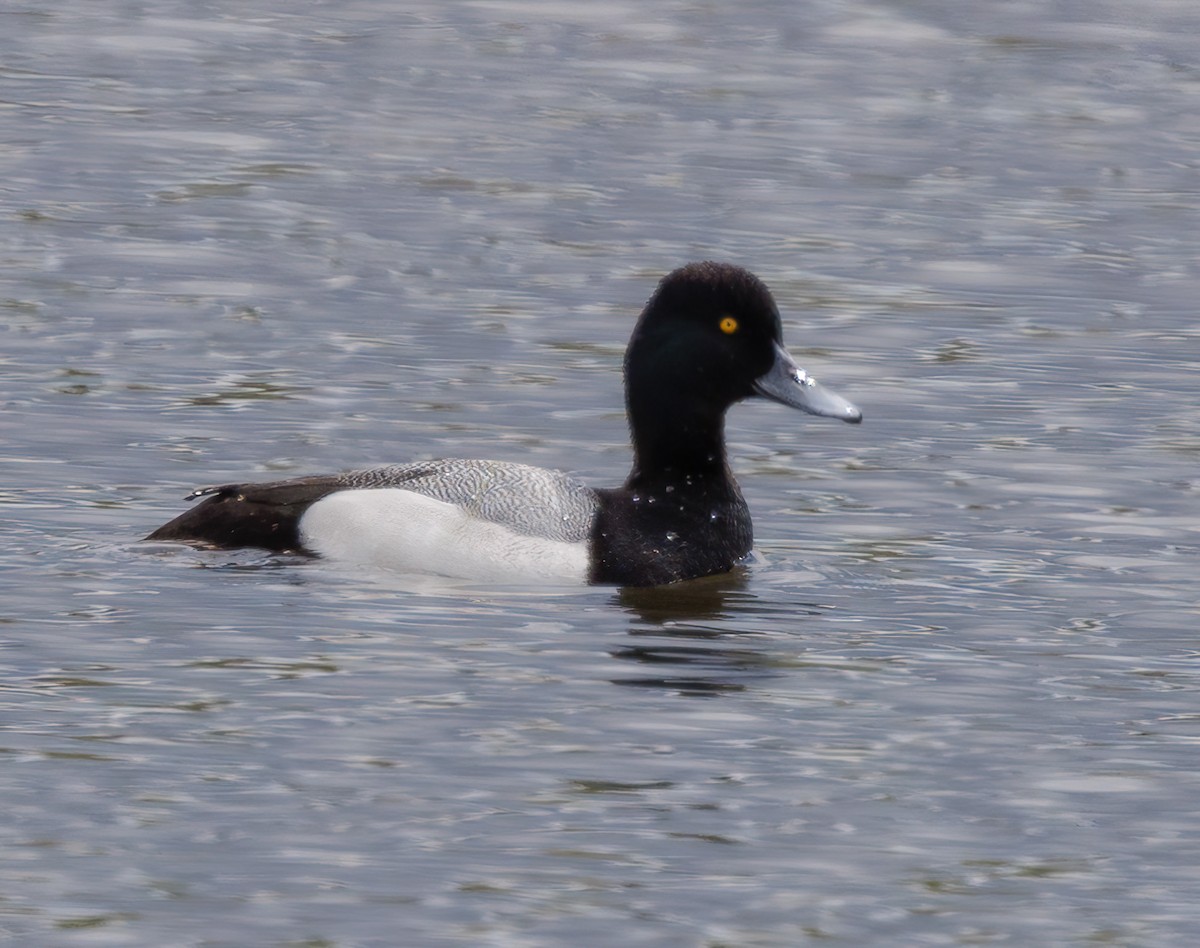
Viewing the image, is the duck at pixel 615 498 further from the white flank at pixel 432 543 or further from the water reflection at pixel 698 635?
the water reflection at pixel 698 635

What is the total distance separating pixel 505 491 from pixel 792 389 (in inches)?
46.5

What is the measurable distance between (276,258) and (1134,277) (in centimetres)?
441

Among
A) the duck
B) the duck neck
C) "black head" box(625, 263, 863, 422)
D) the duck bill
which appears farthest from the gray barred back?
the duck bill

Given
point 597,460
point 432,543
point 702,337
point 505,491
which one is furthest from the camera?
point 597,460

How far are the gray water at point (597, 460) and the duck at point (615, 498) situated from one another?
18 centimetres

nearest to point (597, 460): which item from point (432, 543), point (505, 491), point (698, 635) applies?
point (505, 491)

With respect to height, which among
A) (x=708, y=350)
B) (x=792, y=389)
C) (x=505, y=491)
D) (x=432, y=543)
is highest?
(x=708, y=350)

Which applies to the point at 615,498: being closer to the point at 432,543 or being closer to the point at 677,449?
the point at 677,449

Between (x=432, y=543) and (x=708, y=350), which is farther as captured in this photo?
(x=708, y=350)

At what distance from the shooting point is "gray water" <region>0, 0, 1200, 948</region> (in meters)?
6.82

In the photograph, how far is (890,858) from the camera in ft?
22.7

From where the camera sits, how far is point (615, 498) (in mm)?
10180

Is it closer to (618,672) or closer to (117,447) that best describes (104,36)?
(117,447)

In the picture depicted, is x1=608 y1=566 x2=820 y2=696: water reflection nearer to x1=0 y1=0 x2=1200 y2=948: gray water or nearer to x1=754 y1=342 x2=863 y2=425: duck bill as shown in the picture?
x1=0 y1=0 x2=1200 y2=948: gray water
